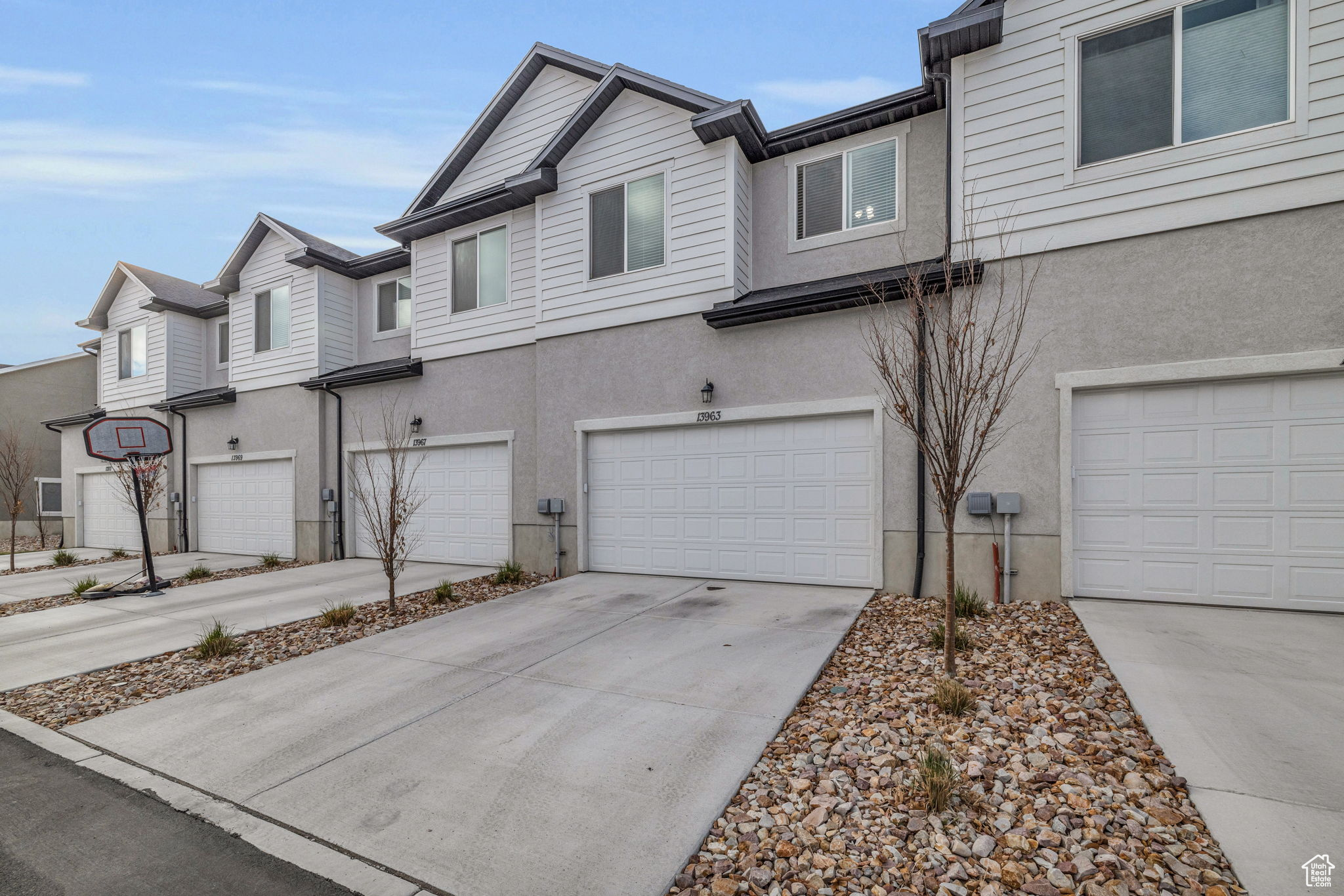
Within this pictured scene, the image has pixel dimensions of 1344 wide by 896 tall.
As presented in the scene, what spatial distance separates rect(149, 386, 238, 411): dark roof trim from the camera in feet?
45.9

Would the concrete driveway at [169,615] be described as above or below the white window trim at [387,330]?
below

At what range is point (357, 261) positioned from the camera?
498 inches

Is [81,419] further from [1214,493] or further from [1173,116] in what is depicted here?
[1214,493]

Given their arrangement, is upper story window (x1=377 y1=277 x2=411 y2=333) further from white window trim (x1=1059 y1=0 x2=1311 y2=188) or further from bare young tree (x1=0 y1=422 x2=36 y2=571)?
white window trim (x1=1059 y1=0 x2=1311 y2=188)

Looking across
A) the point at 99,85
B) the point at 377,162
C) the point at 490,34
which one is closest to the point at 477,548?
the point at 490,34

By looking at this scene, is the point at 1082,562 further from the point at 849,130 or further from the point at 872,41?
the point at 872,41

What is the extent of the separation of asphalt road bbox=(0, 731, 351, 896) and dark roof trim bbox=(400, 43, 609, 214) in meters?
10.2

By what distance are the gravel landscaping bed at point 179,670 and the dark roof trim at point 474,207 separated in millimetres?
6810

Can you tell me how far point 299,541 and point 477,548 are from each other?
501cm

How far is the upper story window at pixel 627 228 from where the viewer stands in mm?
8914

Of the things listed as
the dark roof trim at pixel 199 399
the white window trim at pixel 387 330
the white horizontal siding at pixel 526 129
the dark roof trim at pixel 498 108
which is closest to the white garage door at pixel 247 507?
the dark roof trim at pixel 199 399

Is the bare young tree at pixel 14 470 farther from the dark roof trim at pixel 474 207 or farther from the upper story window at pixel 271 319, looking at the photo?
the dark roof trim at pixel 474 207

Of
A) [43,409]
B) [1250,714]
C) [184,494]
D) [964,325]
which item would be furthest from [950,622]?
[43,409]

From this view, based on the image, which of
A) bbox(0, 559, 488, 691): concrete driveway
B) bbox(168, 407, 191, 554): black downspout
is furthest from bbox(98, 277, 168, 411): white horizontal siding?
bbox(0, 559, 488, 691): concrete driveway
